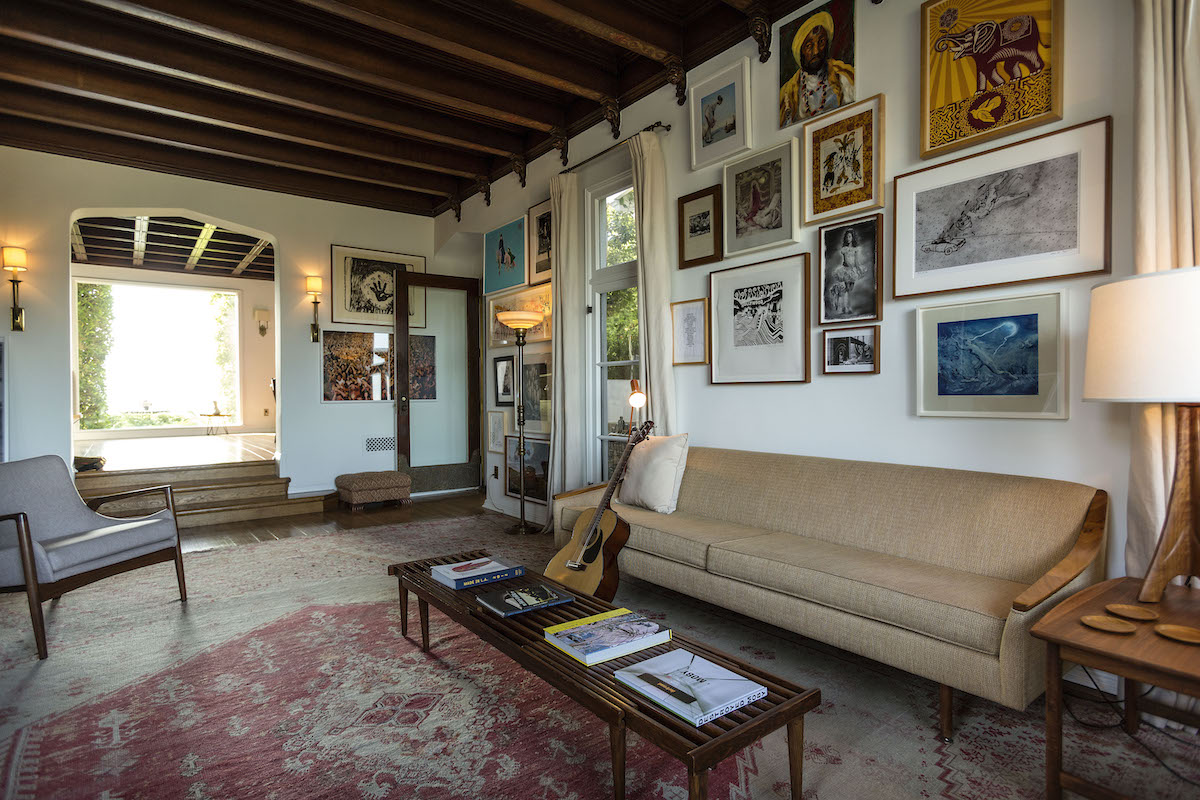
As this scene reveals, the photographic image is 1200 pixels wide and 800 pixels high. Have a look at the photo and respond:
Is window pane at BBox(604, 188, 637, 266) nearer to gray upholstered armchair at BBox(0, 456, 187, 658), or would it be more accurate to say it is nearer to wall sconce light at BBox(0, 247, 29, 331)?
gray upholstered armchair at BBox(0, 456, 187, 658)

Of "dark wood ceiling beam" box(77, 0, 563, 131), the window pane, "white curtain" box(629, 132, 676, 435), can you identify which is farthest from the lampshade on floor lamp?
"dark wood ceiling beam" box(77, 0, 563, 131)

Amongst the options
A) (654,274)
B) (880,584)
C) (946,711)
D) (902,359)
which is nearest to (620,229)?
(654,274)

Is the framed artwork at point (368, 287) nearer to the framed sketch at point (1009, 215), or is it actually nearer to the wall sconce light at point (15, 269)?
the wall sconce light at point (15, 269)

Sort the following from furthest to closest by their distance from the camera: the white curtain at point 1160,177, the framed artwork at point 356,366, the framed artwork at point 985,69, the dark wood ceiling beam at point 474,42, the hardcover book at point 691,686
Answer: the framed artwork at point 356,366
the dark wood ceiling beam at point 474,42
the framed artwork at point 985,69
the white curtain at point 1160,177
the hardcover book at point 691,686

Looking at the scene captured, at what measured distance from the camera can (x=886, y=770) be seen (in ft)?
6.27

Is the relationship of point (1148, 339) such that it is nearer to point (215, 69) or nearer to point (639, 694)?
point (639, 694)

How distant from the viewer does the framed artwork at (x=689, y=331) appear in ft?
13.2

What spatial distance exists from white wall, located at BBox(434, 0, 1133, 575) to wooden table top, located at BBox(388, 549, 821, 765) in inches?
63.7

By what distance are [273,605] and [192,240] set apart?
7390 millimetres

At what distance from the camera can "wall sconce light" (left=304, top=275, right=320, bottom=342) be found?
21.8ft

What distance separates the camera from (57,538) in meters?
3.37

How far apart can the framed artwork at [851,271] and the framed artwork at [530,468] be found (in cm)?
308

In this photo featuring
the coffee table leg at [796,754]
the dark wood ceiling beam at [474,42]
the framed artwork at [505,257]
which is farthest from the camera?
the framed artwork at [505,257]

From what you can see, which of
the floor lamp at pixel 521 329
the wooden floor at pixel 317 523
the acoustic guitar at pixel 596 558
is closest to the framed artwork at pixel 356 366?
the wooden floor at pixel 317 523
